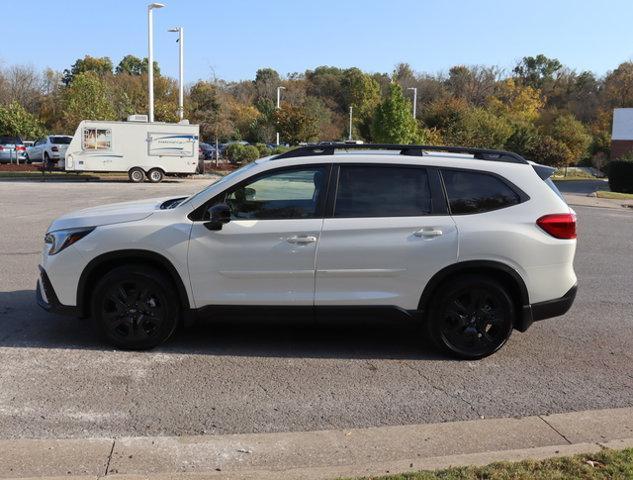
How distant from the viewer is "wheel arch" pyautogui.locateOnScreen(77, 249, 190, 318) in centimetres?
519

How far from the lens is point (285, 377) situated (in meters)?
4.93

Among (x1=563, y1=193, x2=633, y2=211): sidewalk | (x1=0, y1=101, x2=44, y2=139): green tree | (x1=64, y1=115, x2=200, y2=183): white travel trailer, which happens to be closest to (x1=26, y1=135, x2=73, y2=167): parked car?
(x1=64, y1=115, x2=200, y2=183): white travel trailer

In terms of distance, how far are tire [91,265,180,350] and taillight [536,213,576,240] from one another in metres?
3.17

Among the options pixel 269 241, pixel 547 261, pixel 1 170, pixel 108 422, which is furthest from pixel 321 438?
pixel 1 170

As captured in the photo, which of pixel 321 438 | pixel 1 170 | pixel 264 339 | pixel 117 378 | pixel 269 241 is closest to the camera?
pixel 321 438

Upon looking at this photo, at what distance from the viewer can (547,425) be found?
410 cm

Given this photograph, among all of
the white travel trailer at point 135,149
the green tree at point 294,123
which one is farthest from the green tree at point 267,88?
the white travel trailer at point 135,149

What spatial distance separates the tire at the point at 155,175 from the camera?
2857 centimetres

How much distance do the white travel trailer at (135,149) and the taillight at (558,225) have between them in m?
24.9

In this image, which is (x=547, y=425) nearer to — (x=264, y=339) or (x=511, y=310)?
(x=511, y=310)

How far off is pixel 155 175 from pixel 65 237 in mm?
24177

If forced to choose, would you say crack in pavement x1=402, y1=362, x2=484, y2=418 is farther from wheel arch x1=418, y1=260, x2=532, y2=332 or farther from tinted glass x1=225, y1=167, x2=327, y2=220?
tinted glass x1=225, y1=167, x2=327, y2=220

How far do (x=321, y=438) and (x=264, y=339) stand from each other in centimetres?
206

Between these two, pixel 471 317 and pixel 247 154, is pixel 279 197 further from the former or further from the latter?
pixel 247 154
